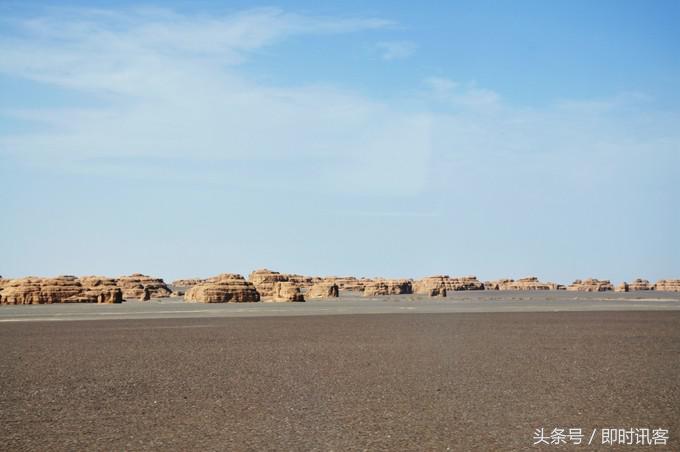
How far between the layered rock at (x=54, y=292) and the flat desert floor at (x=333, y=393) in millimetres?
62922

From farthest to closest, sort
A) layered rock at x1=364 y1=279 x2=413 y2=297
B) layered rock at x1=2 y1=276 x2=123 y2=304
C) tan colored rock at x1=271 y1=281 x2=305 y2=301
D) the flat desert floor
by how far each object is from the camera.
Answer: layered rock at x1=364 y1=279 x2=413 y2=297 → tan colored rock at x1=271 y1=281 x2=305 y2=301 → layered rock at x1=2 y1=276 x2=123 y2=304 → the flat desert floor

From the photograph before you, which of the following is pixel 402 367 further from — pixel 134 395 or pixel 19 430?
pixel 19 430

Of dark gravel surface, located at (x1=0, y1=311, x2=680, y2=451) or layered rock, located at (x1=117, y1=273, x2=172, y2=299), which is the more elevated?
layered rock, located at (x1=117, y1=273, x2=172, y2=299)

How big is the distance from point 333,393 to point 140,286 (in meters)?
116

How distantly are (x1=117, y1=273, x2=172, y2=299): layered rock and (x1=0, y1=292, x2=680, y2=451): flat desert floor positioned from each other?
9293 centimetres

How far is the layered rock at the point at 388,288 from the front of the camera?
148 m

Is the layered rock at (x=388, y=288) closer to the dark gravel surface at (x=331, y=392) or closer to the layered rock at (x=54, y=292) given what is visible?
the layered rock at (x=54, y=292)

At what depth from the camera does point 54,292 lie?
8656 cm

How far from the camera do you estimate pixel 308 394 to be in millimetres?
14086

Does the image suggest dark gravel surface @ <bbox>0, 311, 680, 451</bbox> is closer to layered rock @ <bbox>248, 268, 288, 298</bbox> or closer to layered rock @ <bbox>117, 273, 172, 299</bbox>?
layered rock @ <bbox>248, 268, 288, 298</bbox>

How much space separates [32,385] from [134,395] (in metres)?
3.18

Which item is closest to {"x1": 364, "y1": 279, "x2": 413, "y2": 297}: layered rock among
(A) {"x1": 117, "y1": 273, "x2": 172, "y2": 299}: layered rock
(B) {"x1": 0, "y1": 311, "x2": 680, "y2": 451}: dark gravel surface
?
(A) {"x1": 117, "y1": 273, "x2": 172, "y2": 299}: layered rock

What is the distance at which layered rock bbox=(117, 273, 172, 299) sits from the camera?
11669cm

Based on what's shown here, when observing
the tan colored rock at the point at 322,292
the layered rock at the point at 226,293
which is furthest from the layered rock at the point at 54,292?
the tan colored rock at the point at 322,292
